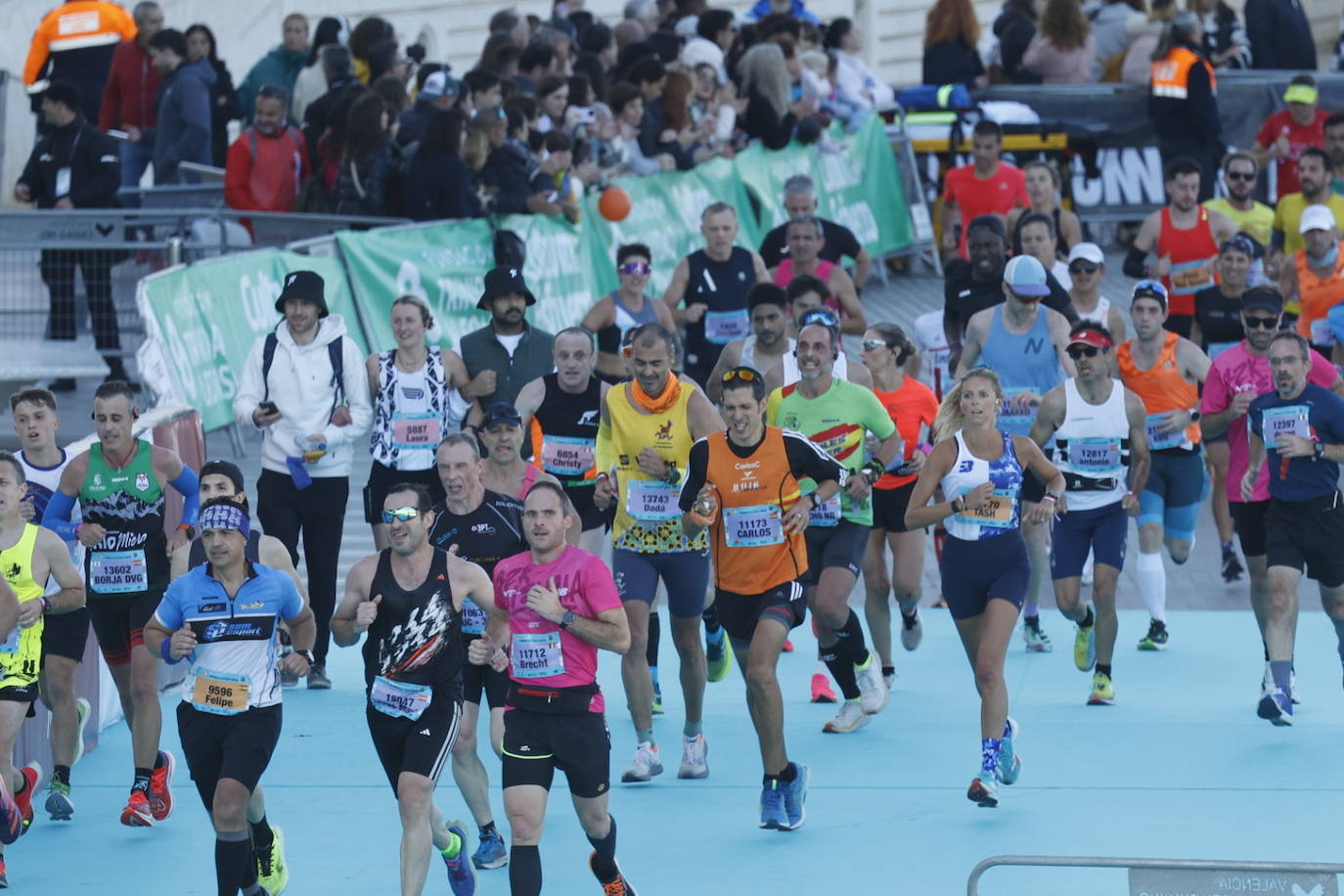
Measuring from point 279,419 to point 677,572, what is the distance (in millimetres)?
2732

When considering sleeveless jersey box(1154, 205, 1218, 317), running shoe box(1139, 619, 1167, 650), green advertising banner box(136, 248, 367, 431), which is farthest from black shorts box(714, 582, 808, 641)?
sleeveless jersey box(1154, 205, 1218, 317)

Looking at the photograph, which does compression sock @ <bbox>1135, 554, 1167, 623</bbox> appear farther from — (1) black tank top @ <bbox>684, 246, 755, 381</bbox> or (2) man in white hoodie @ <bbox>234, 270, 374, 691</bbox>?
(2) man in white hoodie @ <bbox>234, 270, 374, 691</bbox>

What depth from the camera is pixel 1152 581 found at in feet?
40.8

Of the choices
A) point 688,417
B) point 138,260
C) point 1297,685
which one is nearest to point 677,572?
point 688,417

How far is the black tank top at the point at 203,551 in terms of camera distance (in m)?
8.42

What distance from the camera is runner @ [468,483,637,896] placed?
26.3ft

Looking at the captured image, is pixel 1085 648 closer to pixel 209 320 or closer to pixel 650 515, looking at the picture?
pixel 650 515

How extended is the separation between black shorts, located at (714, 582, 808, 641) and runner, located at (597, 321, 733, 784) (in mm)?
359

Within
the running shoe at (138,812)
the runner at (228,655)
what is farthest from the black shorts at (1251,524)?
the running shoe at (138,812)

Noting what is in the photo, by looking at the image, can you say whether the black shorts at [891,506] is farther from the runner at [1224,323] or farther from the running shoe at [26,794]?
the running shoe at [26,794]

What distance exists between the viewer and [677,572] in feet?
32.8

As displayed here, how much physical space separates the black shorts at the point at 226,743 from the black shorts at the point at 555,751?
2.88 feet

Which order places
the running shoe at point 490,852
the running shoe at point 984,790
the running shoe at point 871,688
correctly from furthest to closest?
the running shoe at point 871,688
the running shoe at point 984,790
the running shoe at point 490,852

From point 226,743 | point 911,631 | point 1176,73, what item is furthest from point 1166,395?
point 1176,73
